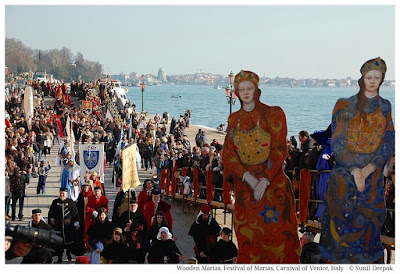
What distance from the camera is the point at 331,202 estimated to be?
12781 mm

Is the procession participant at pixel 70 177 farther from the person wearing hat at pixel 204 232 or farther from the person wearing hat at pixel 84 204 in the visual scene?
the person wearing hat at pixel 204 232

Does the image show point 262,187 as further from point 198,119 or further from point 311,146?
point 198,119

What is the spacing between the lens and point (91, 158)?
21422mm

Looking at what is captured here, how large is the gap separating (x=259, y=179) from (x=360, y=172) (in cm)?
157

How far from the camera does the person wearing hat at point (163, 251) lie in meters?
13.5

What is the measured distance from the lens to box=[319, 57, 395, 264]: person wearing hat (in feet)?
40.3

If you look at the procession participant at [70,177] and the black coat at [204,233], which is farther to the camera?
the procession participant at [70,177]

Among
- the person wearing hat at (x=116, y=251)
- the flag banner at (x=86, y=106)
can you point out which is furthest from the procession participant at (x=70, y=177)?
the flag banner at (x=86, y=106)

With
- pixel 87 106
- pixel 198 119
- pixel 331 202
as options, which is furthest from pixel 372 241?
pixel 198 119

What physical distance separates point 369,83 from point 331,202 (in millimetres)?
1953

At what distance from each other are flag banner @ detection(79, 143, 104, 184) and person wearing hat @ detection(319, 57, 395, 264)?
9593mm

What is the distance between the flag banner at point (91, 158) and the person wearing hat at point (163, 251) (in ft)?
25.5

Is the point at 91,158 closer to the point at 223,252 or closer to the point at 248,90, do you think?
the point at 223,252

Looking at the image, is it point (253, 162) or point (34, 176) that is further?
point (34, 176)
